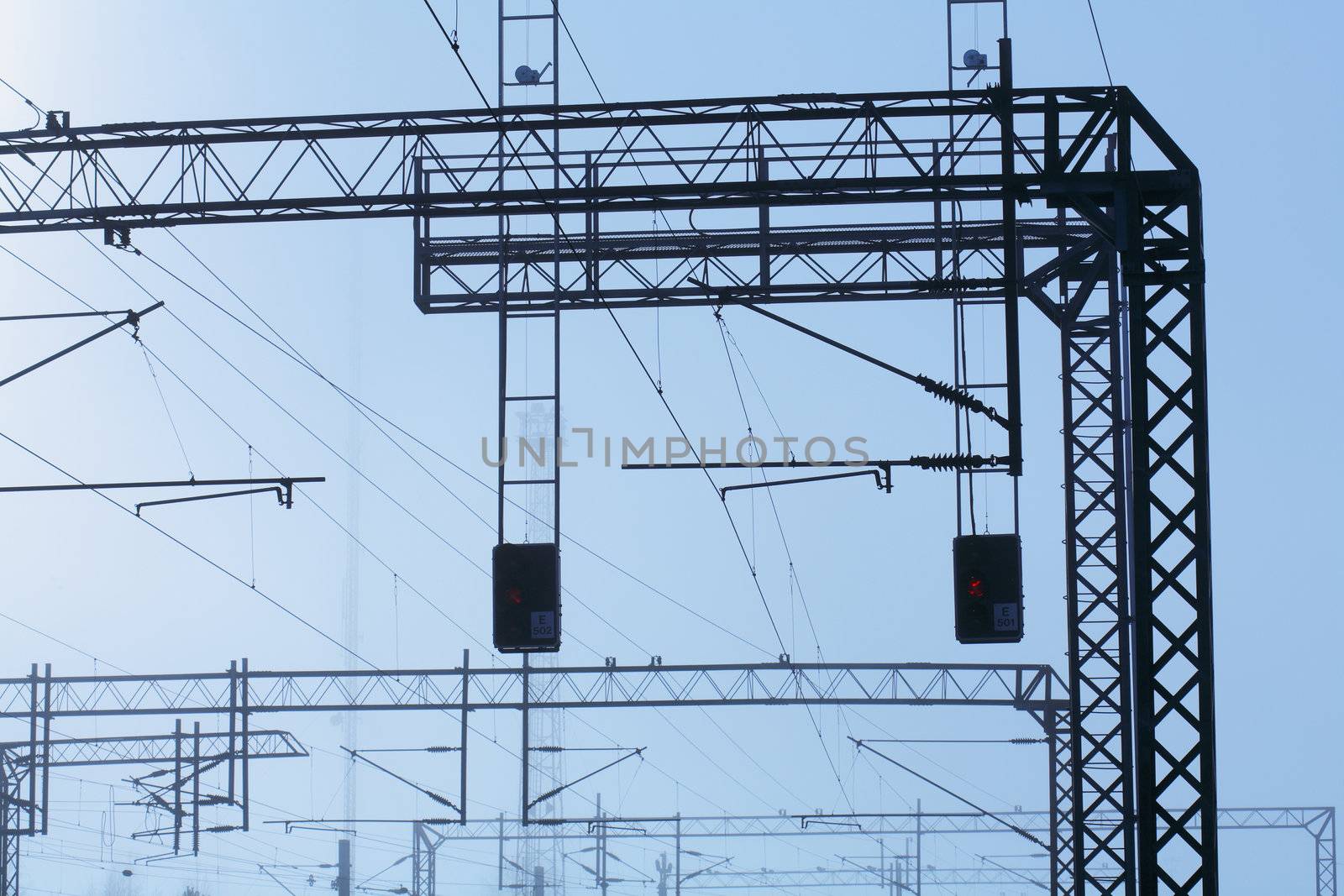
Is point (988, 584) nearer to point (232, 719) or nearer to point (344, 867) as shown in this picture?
point (232, 719)

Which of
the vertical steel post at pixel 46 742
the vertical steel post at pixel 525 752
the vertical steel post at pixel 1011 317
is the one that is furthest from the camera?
the vertical steel post at pixel 46 742

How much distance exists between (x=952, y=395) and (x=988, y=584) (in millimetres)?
2183

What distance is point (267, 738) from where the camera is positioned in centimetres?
3594

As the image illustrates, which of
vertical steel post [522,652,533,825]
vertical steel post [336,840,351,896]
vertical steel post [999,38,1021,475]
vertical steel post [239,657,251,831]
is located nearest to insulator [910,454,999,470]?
vertical steel post [999,38,1021,475]

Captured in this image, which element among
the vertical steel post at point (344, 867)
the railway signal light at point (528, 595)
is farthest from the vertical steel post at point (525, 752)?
the vertical steel post at point (344, 867)

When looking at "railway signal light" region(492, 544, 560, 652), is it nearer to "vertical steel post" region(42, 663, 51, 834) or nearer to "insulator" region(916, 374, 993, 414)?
"insulator" region(916, 374, 993, 414)

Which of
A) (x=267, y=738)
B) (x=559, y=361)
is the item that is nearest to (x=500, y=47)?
(x=559, y=361)

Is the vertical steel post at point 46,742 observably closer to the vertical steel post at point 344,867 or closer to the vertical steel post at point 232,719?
the vertical steel post at point 232,719

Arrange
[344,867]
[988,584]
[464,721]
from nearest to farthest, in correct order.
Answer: [988,584], [464,721], [344,867]

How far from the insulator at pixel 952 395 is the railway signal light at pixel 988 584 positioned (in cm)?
151

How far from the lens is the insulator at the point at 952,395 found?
16391mm

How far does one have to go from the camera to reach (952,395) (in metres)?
16.7

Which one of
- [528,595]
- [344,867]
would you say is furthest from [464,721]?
[344,867]

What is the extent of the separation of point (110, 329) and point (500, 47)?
6.15 meters
